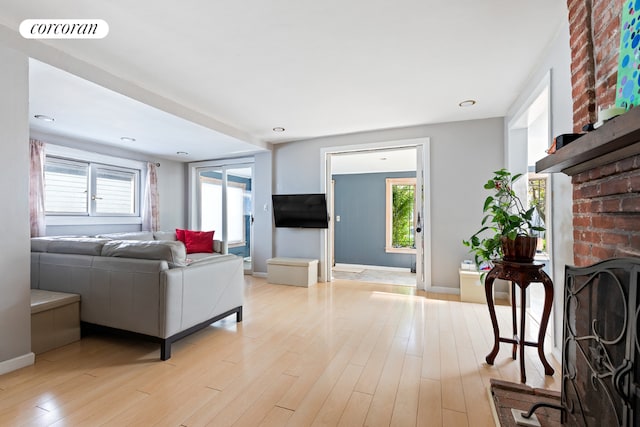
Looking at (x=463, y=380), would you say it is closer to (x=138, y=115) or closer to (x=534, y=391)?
(x=534, y=391)

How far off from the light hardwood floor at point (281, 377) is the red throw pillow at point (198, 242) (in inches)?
89.0

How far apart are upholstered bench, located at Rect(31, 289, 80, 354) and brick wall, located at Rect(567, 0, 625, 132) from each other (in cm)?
395

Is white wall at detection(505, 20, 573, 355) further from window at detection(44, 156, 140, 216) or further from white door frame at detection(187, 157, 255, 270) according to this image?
window at detection(44, 156, 140, 216)

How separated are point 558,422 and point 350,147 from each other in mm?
4069

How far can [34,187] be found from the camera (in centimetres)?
389

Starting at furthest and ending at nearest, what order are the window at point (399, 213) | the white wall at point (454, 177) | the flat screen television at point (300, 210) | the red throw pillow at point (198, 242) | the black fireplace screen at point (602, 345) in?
the window at point (399, 213), the red throw pillow at point (198, 242), the flat screen television at point (300, 210), the white wall at point (454, 177), the black fireplace screen at point (602, 345)

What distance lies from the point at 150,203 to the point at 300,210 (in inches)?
112

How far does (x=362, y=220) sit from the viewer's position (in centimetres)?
743

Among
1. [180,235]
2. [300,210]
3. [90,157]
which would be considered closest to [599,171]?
[300,210]

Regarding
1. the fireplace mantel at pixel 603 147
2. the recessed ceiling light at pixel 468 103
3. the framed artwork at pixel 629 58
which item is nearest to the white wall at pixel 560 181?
the fireplace mantel at pixel 603 147

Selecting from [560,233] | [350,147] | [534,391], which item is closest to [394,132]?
[350,147]

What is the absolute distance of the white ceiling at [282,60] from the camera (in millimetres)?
1980

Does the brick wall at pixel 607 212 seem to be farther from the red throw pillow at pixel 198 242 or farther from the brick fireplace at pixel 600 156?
the red throw pillow at pixel 198 242

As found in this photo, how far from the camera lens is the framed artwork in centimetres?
116
